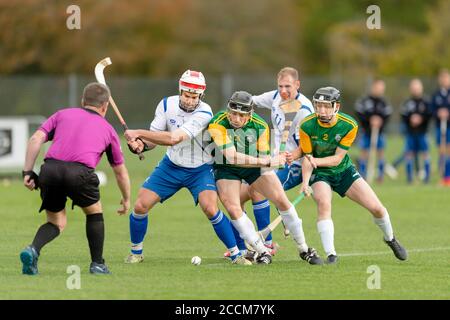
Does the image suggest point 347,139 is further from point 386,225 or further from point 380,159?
point 380,159

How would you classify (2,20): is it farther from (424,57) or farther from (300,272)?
(300,272)

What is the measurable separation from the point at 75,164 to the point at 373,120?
14484 millimetres

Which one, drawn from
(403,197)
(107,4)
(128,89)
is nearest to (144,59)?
(107,4)

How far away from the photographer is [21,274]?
31.6 ft

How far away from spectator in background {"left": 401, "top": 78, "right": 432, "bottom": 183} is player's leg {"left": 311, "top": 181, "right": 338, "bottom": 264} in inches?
476

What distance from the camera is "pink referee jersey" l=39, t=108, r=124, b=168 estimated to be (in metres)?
9.45

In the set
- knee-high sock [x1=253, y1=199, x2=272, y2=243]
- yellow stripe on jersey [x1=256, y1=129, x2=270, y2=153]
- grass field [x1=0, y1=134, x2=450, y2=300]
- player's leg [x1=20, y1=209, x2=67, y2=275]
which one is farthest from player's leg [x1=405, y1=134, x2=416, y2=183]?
player's leg [x1=20, y1=209, x2=67, y2=275]

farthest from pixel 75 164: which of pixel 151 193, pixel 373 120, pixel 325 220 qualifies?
pixel 373 120

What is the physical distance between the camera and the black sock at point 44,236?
9602mm

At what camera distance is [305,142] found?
1077 centimetres

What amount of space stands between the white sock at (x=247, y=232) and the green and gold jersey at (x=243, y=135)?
64 cm

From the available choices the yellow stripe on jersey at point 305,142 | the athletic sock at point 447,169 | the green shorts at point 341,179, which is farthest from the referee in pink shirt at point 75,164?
the athletic sock at point 447,169

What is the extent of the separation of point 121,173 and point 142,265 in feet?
3.83

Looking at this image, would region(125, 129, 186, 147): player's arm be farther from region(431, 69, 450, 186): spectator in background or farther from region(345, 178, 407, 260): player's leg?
region(431, 69, 450, 186): spectator in background
